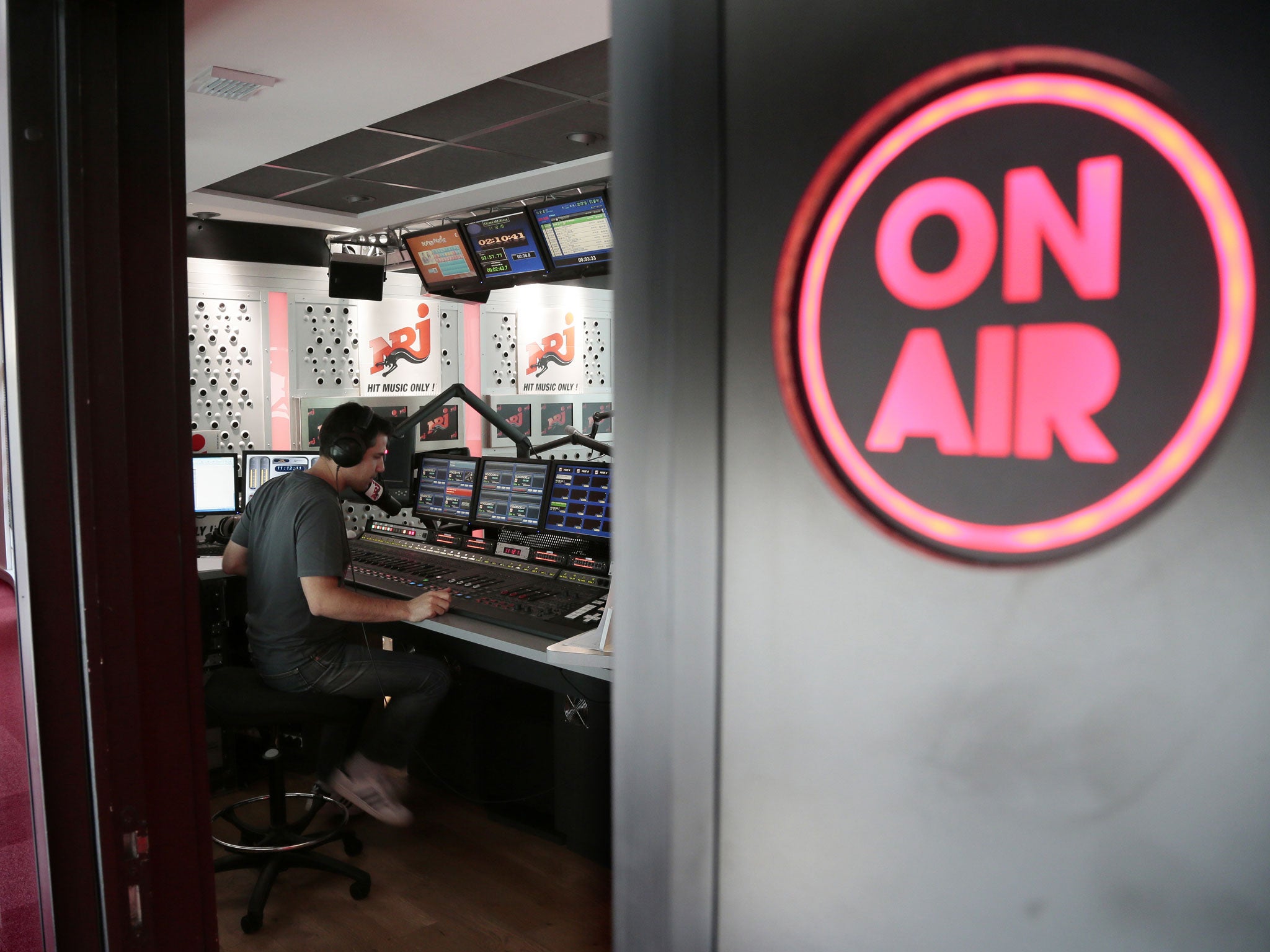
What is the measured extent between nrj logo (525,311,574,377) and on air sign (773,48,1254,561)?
6.24 meters

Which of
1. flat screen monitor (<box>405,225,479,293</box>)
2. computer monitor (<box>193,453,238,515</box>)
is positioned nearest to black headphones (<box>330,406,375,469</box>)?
computer monitor (<box>193,453,238,515</box>)

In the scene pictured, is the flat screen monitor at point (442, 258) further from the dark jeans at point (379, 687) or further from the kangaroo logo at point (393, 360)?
the dark jeans at point (379, 687)

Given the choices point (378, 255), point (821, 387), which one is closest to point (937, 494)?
point (821, 387)

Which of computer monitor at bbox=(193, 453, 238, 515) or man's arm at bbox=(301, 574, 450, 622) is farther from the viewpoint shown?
computer monitor at bbox=(193, 453, 238, 515)

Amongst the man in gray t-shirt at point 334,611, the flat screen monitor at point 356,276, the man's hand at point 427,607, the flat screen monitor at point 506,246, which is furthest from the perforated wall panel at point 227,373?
the man's hand at point 427,607

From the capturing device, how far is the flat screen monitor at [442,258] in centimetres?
451

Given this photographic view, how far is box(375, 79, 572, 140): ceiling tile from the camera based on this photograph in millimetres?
3387

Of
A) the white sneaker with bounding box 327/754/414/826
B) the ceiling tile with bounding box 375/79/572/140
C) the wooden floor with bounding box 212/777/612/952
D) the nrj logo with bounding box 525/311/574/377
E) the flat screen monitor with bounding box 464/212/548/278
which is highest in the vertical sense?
the ceiling tile with bounding box 375/79/572/140

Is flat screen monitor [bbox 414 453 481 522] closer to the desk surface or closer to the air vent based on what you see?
the desk surface

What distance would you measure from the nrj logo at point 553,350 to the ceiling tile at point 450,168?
192cm

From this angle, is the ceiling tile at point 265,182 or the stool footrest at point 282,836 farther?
the ceiling tile at point 265,182

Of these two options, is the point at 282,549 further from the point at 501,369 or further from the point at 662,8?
the point at 501,369

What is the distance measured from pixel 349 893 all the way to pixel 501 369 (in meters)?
4.46

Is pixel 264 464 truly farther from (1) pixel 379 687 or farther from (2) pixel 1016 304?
(2) pixel 1016 304
